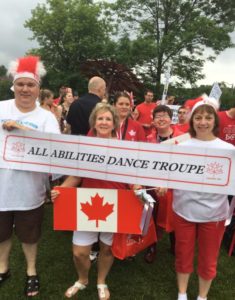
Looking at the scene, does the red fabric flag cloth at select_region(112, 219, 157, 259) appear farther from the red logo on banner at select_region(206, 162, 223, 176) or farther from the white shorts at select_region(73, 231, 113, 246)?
the red logo on banner at select_region(206, 162, 223, 176)

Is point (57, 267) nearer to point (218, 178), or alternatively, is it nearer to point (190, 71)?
point (218, 178)

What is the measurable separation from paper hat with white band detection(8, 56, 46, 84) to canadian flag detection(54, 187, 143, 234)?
3.50 feet

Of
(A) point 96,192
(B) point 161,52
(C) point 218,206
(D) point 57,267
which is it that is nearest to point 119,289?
(D) point 57,267

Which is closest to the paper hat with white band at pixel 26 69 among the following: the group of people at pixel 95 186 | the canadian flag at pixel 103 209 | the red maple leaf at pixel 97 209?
the group of people at pixel 95 186

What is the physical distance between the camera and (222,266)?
421cm

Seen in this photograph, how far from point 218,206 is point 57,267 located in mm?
2056

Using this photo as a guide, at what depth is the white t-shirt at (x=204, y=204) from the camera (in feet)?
9.66

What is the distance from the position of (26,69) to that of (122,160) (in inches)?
46.7

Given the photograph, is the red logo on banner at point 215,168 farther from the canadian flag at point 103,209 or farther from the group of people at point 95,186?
the canadian flag at point 103,209

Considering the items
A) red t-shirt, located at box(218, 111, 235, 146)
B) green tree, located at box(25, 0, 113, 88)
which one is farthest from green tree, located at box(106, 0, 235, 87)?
red t-shirt, located at box(218, 111, 235, 146)

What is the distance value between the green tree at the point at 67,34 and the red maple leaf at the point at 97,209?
2699cm

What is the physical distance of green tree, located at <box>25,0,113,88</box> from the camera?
3020 cm

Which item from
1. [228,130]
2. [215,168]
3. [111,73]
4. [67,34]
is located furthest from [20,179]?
[67,34]

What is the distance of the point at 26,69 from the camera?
10.2 ft
